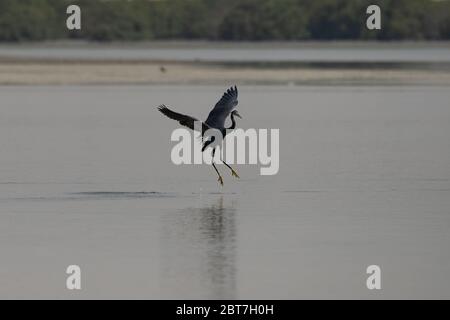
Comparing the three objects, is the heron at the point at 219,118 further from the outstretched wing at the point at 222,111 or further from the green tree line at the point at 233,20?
the green tree line at the point at 233,20

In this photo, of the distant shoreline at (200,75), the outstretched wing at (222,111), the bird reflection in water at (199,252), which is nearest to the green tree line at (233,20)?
the distant shoreline at (200,75)

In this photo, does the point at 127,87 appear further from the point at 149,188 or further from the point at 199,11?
the point at 199,11

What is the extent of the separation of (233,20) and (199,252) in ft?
280

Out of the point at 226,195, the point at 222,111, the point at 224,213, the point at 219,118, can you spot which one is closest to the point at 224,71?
the point at 222,111

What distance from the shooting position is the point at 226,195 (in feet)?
54.6

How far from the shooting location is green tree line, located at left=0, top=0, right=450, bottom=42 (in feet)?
293

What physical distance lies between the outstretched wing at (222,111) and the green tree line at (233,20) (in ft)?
227

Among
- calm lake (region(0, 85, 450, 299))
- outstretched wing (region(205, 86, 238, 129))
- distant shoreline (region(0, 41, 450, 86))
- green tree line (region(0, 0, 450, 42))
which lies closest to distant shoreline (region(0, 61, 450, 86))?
distant shoreline (region(0, 41, 450, 86))

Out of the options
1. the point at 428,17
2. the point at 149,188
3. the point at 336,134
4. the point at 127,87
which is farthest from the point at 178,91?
the point at 428,17

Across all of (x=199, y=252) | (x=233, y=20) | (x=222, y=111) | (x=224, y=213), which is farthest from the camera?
(x=233, y=20)

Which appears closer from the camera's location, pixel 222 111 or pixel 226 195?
pixel 226 195

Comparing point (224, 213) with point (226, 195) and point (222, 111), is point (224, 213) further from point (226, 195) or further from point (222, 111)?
point (222, 111)

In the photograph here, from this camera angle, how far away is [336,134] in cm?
2455

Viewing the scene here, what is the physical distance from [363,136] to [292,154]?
365 centimetres
